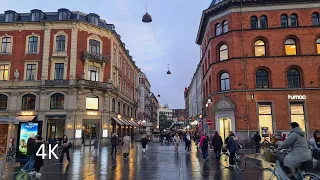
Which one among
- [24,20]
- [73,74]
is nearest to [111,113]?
[73,74]

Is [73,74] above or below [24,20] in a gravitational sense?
below

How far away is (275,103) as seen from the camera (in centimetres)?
2836

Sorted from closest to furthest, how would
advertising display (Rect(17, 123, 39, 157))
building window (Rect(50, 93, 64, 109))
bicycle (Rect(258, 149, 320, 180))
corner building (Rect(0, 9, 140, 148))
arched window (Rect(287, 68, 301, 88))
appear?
bicycle (Rect(258, 149, 320, 180)) → advertising display (Rect(17, 123, 39, 157)) → arched window (Rect(287, 68, 301, 88)) → corner building (Rect(0, 9, 140, 148)) → building window (Rect(50, 93, 64, 109))

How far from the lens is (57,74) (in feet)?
119

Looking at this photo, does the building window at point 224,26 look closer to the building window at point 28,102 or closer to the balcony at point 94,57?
the balcony at point 94,57

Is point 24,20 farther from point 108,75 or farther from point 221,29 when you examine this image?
point 221,29

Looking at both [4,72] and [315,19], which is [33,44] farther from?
[315,19]

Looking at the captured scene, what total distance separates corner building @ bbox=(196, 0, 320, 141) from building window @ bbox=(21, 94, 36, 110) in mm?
23901

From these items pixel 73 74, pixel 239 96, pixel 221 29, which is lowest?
pixel 239 96

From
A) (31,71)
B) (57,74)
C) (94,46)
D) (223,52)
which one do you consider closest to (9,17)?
(31,71)

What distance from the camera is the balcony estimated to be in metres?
36.7

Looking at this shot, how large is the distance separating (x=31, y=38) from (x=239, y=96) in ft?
95.2

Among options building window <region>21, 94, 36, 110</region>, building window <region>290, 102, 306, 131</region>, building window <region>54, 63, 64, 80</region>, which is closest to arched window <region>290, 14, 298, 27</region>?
building window <region>290, 102, 306, 131</region>

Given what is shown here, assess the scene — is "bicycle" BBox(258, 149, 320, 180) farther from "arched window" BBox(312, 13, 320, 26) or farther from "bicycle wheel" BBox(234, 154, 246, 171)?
"arched window" BBox(312, 13, 320, 26)
